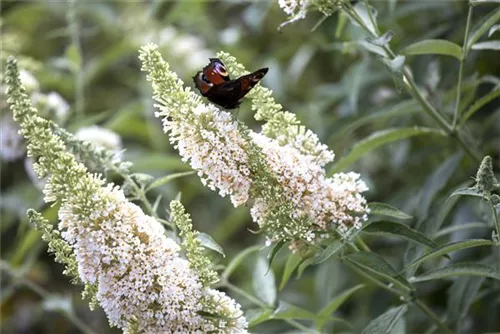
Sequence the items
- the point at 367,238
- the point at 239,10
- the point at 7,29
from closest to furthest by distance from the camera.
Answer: the point at 367,238 → the point at 239,10 → the point at 7,29

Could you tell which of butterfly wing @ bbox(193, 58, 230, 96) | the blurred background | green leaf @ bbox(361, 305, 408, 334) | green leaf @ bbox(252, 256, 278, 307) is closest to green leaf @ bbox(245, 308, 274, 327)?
green leaf @ bbox(252, 256, 278, 307)

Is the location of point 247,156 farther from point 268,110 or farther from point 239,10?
point 239,10

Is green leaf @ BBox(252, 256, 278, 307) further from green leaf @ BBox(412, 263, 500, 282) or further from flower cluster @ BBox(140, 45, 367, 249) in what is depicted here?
green leaf @ BBox(412, 263, 500, 282)

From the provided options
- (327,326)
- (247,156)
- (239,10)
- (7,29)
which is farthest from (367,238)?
(7,29)

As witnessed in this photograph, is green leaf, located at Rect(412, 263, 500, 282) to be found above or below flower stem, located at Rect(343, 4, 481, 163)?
below

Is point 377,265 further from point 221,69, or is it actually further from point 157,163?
point 157,163

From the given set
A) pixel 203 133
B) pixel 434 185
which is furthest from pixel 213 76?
pixel 434 185
